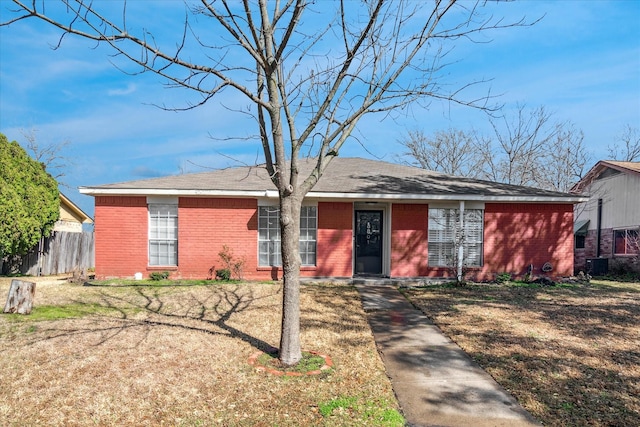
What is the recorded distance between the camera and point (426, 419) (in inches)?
158

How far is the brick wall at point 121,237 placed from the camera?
1225 cm

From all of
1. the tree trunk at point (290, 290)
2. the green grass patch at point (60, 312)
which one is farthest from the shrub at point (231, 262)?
the tree trunk at point (290, 290)

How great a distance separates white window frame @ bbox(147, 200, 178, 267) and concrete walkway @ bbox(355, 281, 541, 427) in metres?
7.17

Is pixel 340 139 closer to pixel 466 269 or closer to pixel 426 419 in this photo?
pixel 426 419

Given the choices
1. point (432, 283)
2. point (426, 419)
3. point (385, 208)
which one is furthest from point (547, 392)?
point (385, 208)

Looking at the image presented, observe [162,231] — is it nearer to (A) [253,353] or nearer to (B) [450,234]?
(A) [253,353]

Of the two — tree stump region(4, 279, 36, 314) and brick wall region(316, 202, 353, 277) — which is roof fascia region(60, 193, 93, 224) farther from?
brick wall region(316, 202, 353, 277)

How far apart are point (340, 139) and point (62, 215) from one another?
22.3 meters

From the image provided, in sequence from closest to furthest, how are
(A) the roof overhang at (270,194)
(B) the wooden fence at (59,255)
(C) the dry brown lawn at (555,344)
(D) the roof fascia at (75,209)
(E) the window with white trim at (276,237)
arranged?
(C) the dry brown lawn at (555,344) → (A) the roof overhang at (270,194) → (E) the window with white trim at (276,237) → (B) the wooden fence at (59,255) → (D) the roof fascia at (75,209)

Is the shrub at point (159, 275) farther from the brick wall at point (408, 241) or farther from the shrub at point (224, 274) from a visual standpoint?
the brick wall at point (408, 241)

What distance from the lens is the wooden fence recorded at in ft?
50.5

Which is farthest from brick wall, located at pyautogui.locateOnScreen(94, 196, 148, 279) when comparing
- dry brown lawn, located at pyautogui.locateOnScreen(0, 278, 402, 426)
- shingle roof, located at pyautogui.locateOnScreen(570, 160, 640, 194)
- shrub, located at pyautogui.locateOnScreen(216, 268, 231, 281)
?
shingle roof, located at pyautogui.locateOnScreen(570, 160, 640, 194)

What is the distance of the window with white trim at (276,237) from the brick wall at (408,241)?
2.47m

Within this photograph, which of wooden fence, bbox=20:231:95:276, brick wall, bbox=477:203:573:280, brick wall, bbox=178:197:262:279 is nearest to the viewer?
brick wall, bbox=178:197:262:279
